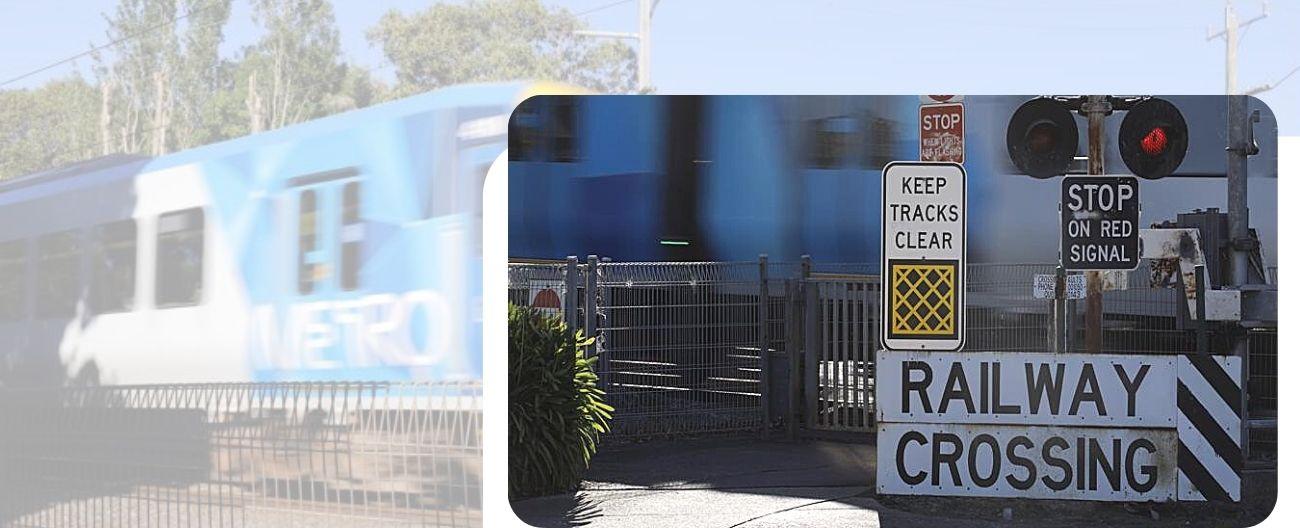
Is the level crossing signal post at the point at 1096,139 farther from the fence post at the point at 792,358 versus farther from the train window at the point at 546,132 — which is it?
the train window at the point at 546,132

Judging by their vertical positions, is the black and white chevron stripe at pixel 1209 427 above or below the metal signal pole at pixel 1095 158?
below

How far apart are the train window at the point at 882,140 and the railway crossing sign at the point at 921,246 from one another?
134 inches

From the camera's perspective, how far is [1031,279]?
36.2ft

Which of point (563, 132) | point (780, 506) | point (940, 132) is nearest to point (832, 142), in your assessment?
point (563, 132)

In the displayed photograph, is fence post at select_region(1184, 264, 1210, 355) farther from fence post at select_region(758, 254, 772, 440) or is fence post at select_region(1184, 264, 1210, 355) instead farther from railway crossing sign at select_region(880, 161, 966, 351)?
fence post at select_region(758, 254, 772, 440)

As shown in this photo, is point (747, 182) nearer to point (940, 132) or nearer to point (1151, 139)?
point (940, 132)

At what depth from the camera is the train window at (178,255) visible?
21.8 feet

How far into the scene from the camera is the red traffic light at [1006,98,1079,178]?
743cm

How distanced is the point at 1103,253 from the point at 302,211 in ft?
16.0

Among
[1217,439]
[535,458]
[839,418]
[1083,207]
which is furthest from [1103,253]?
[535,458]

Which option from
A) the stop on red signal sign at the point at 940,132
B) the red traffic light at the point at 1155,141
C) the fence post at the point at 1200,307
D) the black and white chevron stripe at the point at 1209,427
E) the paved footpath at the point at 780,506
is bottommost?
the paved footpath at the point at 780,506

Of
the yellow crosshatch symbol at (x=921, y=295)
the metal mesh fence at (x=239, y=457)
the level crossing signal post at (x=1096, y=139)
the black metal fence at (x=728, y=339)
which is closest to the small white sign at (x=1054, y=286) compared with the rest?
the black metal fence at (x=728, y=339)

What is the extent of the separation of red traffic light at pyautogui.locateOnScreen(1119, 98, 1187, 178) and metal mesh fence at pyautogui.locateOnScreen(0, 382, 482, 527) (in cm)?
409

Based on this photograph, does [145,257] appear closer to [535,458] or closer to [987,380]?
[535,458]
